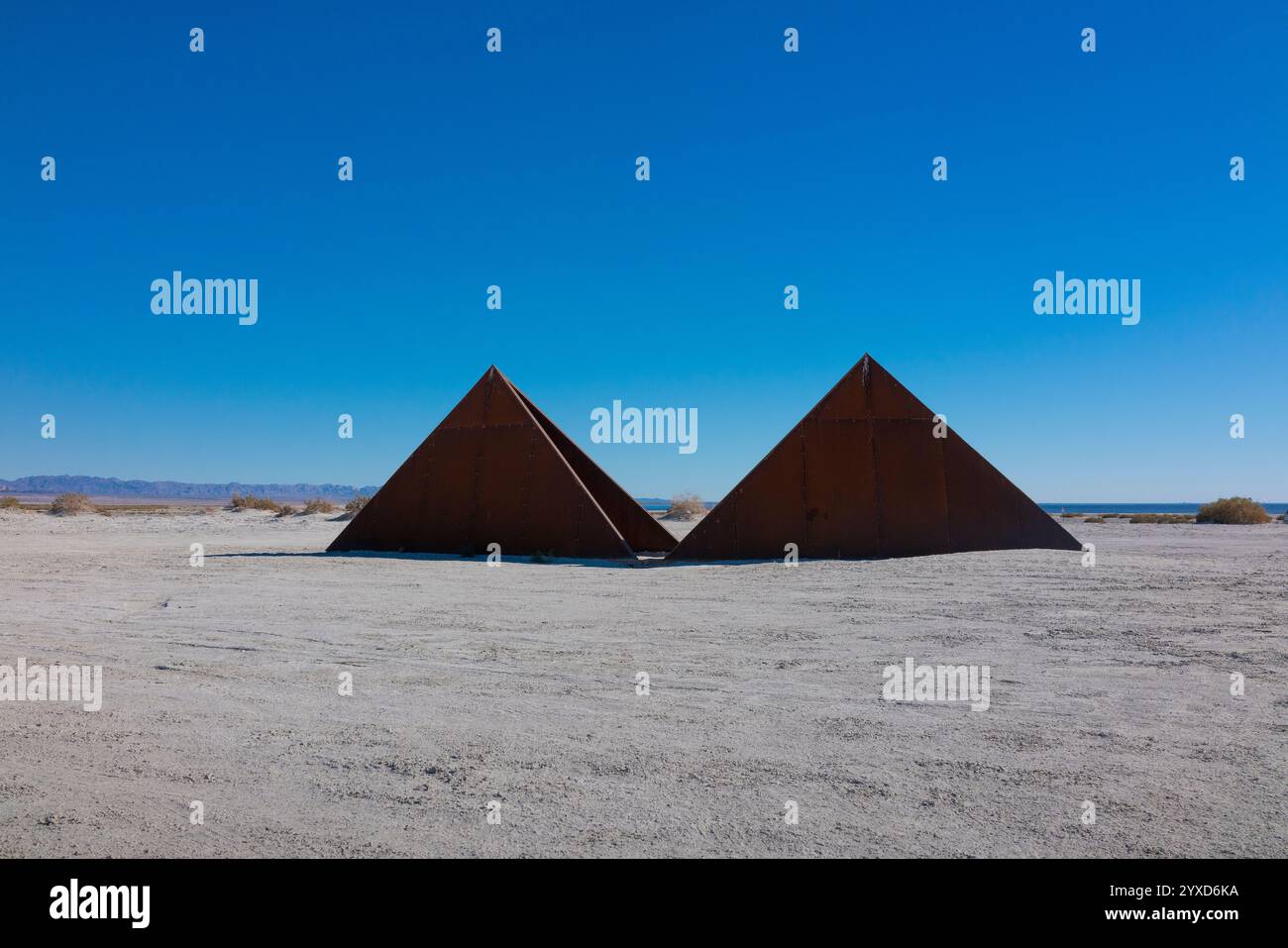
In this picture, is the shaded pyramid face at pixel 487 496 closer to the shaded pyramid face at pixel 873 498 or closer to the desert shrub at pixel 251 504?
the shaded pyramid face at pixel 873 498

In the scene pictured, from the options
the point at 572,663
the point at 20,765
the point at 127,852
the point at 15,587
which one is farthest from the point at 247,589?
Result: the point at 127,852

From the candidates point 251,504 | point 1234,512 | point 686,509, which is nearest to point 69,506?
point 251,504

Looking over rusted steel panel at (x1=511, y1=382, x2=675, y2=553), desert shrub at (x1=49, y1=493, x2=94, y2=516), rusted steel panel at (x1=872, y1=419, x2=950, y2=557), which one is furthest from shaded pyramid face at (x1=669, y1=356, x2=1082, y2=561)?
desert shrub at (x1=49, y1=493, x2=94, y2=516)

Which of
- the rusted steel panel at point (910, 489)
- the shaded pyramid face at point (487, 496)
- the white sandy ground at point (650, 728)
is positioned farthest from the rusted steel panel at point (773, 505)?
the white sandy ground at point (650, 728)

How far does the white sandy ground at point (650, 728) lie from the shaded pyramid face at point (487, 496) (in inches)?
224

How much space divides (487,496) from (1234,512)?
1040 inches

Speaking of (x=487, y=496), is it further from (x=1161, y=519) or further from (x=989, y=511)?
(x=1161, y=519)

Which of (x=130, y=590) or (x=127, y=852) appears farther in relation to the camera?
(x=130, y=590)

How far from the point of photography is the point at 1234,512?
2839 cm
